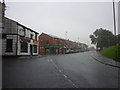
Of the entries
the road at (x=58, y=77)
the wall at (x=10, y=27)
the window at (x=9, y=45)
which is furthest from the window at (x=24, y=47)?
the road at (x=58, y=77)

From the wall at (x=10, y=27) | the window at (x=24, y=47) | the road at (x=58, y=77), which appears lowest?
the road at (x=58, y=77)

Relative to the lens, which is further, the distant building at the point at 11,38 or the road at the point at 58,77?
the distant building at the point at 11,38

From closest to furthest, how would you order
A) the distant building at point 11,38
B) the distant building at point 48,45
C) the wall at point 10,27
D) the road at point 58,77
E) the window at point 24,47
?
1. the road at point 58,77
2. the distant building at point 11,38
3. the wall at point 10,27
4. the window at point 24,47
5. the distant building at point 48,45

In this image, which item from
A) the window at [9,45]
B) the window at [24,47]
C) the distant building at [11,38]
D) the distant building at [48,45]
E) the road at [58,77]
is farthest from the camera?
the distant building at [48,45]

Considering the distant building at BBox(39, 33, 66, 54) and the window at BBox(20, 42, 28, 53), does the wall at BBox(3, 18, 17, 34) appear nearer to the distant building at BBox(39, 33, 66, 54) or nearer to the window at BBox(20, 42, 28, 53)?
the window at BBox(20, 42, 28, 53)

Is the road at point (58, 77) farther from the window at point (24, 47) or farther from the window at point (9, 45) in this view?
the window at point (24, 47)

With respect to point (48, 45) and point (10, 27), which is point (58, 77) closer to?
point (10, 27)

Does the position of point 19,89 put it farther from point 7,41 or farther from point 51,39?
point 51,39

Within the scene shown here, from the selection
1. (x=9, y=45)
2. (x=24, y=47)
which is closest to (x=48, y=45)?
(x=24, y=47)

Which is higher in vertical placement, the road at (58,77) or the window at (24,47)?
the window at (24,47)

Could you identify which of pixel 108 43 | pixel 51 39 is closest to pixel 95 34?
pixel 108 43

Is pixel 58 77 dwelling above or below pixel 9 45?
below

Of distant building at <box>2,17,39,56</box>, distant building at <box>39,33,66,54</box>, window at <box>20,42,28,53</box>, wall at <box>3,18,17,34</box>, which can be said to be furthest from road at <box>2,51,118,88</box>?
distant building at <box>39,33,66,54</box>

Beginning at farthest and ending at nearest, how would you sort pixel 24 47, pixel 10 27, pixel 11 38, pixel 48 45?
pixel 48 45 → pixel 24 47 → pixel 10 27 → pixel 11 38
